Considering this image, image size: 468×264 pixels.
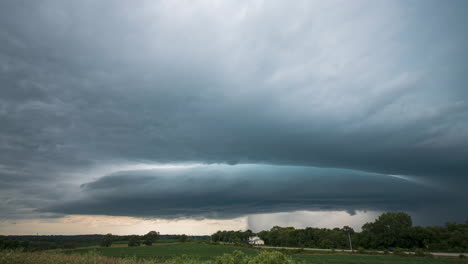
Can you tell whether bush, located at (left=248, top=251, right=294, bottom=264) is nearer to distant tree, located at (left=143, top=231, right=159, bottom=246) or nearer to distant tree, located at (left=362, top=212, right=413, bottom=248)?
distant tree, located at (left=362, top=212, right=413, bottom=248)

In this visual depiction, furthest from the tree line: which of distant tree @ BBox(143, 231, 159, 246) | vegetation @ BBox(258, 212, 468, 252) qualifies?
distant tree @ BBox(143, 231, 159, 246)

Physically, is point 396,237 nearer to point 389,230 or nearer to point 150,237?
point 389,230

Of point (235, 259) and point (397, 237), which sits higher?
point (235, 259)

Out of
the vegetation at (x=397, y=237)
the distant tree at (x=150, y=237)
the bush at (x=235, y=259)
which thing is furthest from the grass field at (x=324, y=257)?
the distant tree at (x=150, y=237)

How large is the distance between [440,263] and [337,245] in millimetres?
77625

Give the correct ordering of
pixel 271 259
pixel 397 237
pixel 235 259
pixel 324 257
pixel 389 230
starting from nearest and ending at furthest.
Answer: pixel 271 259
pixel 235 259
pixel 324 257
pixel 397 237
pixel 389 230

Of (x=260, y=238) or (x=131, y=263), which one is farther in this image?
(x=260, y=238)

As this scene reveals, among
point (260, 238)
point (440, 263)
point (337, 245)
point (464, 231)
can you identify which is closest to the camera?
point (440, 263)

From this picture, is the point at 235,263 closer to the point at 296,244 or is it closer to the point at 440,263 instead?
the point at 440,263

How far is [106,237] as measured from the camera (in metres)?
127

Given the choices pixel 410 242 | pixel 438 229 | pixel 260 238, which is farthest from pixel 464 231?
pixel 260 238

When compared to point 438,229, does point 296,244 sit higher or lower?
lower

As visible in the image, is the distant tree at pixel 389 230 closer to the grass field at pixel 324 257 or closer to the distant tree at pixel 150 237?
the grass field at pixel 324 257

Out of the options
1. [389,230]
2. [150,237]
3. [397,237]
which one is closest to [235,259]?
[397,237]
